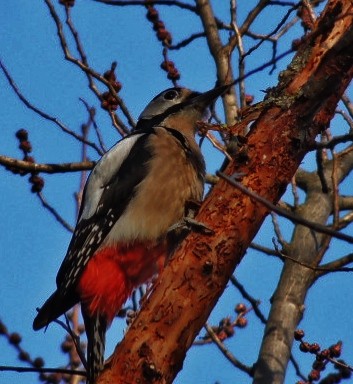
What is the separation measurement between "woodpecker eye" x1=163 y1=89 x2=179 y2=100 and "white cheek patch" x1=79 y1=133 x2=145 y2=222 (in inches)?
35.1

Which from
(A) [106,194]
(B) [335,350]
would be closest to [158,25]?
(A) [106,194]

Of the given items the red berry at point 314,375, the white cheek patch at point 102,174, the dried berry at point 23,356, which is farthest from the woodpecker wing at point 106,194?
the red berry at point 314,375

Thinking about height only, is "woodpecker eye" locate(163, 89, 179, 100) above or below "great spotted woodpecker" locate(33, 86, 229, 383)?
above

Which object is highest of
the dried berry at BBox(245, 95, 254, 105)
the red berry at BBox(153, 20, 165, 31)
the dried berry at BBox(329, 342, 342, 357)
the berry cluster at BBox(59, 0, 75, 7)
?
the red berry at BBox(153, 20, 165, 31)

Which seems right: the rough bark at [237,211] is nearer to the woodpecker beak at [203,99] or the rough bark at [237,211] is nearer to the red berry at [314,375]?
the red berry at [314,375]

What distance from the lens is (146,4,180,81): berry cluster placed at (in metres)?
5.50

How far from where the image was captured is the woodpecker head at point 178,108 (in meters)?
5.82

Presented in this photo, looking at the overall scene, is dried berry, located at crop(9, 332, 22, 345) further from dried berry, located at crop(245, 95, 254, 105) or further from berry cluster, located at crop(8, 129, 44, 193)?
dried berry, located at crop(245, 95, 254, 105)

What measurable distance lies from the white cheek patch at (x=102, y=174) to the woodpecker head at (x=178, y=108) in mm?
520

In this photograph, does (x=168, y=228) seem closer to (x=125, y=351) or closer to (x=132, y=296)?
(x=132, y=296)

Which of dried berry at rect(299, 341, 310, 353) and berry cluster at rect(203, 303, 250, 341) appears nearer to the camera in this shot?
dried berry at rect(299, 341, 310, 353)

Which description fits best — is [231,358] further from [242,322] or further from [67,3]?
[67,3]

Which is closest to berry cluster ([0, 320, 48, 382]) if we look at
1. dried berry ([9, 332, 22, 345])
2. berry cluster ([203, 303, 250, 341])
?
dried berry ([9, 332, 22, 345])

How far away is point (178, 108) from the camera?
19.5 ft
